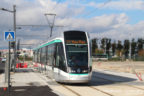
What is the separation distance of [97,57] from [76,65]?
270ft

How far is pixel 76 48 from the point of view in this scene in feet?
53.1

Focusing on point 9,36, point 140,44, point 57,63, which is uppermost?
point 140,44

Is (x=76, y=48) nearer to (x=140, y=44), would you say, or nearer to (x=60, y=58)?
(x=60, y=58)

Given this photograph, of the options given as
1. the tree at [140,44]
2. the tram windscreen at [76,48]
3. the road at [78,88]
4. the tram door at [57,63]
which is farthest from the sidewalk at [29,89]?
the tree at [140,44]

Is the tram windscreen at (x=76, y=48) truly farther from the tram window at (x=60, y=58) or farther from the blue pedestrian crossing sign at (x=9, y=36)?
the blue pedestrian crossing sign at (x=9, y=36)

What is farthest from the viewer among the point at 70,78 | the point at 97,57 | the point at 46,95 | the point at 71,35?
the point at 97,57

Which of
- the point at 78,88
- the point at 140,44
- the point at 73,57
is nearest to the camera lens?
the point at 78,88

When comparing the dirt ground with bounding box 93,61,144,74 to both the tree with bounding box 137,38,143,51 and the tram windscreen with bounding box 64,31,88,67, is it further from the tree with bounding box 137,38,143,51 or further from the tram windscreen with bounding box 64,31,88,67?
the tree with bounding box 137,38,143,51

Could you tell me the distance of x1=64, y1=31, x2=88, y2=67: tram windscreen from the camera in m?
15.9

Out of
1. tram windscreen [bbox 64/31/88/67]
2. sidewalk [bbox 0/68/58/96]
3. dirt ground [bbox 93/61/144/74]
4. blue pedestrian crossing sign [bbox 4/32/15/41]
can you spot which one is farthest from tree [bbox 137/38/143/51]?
blue pedestrian crossing sign [bbox 4/32/15/41]

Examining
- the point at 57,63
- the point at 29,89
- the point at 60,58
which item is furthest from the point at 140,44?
the point at 29,89

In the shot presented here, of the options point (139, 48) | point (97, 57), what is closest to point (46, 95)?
point (97, 57)

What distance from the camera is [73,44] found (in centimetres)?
1636

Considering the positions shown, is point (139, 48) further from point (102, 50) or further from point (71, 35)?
point (71, 35)
